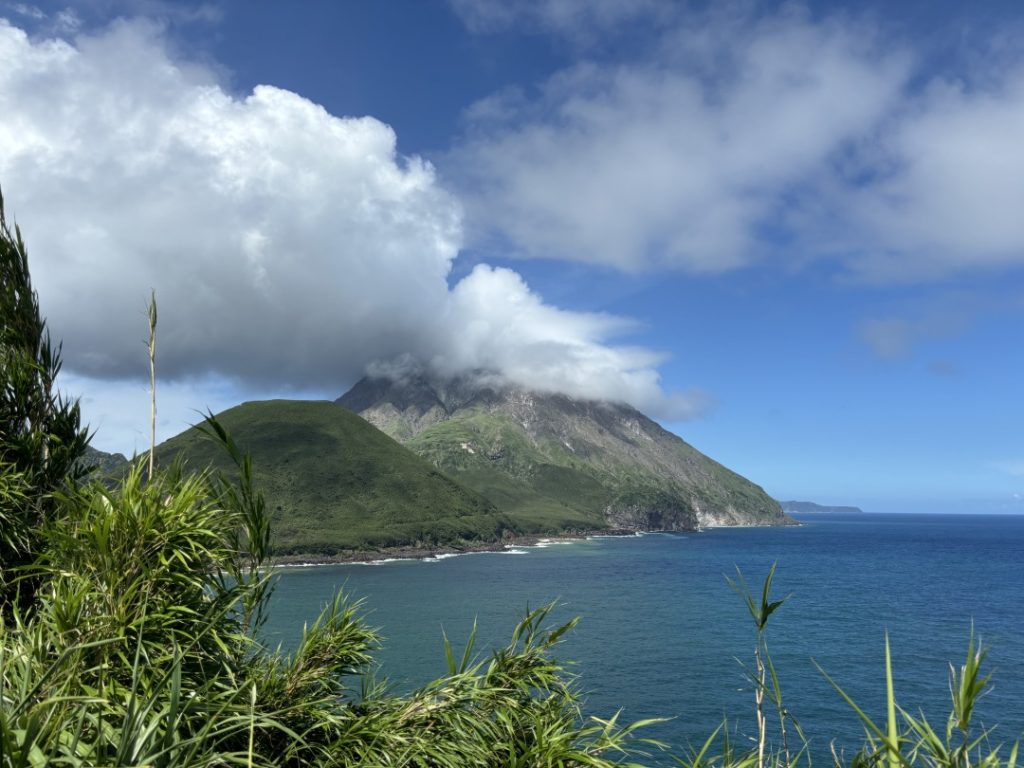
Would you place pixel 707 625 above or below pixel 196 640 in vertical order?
below

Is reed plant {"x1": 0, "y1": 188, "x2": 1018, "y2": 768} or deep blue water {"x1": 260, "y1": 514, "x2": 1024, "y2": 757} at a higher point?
reed plant {"x1": 0, "y1": 188, "x2": 1018, "y2": 768}

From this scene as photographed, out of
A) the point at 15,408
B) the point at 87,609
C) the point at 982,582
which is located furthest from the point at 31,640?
the point at 982,582

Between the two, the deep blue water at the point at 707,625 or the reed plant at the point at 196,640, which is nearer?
the reed plant at the point at 196,640

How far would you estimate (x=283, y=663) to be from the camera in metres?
10.5

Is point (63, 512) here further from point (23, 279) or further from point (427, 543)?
point (427, 543)

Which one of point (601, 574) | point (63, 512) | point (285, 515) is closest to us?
point (63, 512)

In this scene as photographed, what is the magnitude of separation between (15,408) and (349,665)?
6.21 metres

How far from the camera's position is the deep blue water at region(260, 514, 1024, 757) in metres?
50.0

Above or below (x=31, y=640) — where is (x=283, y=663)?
below

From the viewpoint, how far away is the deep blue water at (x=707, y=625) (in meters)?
50.0

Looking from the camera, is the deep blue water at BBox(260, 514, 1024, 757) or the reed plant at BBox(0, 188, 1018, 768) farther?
the deep blue water at BBox(260, 514, 1024, 757)

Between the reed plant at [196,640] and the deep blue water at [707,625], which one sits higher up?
the reed plant at [196,640]

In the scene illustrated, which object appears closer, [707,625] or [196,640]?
[196,640]

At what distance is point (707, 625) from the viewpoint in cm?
8406
